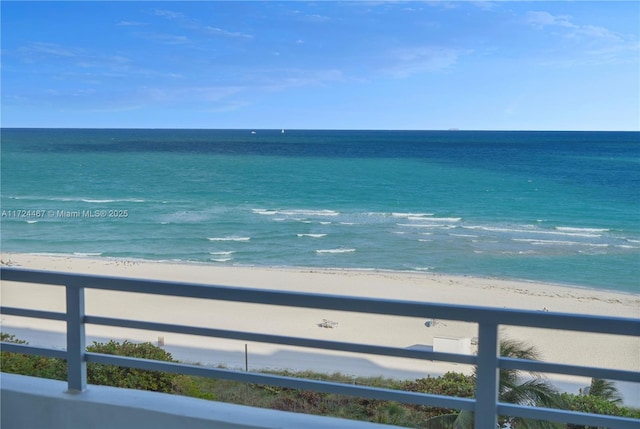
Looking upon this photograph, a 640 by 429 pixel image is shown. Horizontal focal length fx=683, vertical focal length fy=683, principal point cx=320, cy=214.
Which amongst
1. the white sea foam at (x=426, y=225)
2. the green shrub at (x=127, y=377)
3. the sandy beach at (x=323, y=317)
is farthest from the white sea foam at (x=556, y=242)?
the green shrub at (x=127, y=377)

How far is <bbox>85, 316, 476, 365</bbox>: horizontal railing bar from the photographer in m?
1.80

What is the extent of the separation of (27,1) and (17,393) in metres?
37.1

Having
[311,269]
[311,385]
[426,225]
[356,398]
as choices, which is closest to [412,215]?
[426,225]

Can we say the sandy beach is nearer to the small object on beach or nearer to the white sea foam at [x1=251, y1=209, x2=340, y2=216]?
the small object on beach

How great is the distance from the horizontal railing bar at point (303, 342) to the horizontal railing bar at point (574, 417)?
0.16m

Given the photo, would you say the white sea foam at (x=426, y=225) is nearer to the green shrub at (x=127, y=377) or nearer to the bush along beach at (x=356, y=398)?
the bush along beach at (x=356, y=398)

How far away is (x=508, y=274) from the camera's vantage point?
19.8 meters

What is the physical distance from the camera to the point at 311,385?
1985 millimetres

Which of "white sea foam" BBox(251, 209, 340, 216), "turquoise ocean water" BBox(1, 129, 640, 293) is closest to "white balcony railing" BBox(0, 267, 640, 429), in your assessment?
"turquoise ocean water" BBox(1, 129, 640, 293)

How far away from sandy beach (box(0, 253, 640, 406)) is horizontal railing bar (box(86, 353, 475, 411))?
216 inches

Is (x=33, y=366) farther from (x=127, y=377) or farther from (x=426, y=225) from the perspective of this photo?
(x=426, y=225)

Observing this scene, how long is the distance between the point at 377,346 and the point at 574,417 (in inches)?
21.0

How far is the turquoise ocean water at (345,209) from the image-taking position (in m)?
22.1

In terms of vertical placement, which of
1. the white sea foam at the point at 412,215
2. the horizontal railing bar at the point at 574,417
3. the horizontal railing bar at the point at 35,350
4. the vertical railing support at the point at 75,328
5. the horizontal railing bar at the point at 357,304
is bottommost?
the white sea foam at the point at 412,215
